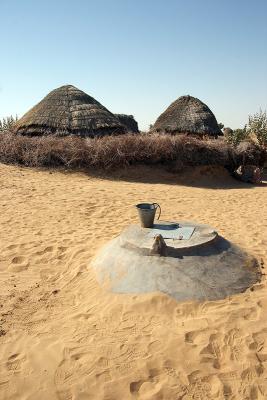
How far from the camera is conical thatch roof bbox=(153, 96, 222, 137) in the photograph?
16531mm

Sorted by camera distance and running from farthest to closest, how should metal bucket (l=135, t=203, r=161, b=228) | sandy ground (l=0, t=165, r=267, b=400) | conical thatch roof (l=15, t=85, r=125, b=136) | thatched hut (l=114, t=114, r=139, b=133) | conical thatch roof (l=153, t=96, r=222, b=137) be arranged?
thatched hut (l=114, t=114, r=139, b=133)
conical thatch roof (l=153, t=96, r=222, b=137)
conical thatch roof (l=15, t=85, r=125, b=136)
metal bucket (l=135, t=203, r=161, b=228)
sandy ground (l=0, t=165, r=267, b=400)

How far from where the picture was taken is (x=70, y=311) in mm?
3869

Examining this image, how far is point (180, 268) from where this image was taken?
407 centimetres

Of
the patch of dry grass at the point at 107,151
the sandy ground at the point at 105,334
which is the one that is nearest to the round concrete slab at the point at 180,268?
the sandy ground at the point at 105,334

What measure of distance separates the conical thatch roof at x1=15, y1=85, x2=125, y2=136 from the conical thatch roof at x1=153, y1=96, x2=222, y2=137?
12.1 ft

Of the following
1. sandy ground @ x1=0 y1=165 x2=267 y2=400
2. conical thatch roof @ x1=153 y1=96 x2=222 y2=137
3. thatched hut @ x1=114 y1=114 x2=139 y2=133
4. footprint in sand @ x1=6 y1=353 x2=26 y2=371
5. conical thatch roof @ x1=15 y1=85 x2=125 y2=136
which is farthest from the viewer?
thatched hut @ x1=114 y1=114 x2=139 y2=133

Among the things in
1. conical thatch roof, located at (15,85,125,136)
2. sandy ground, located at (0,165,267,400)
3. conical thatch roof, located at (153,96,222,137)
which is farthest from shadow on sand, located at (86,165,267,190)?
sandy ground, located at (0,165,267,400)

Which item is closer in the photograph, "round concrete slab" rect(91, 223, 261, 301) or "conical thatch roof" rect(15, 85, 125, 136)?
"round concrete slab" rect(91, 223, 261, 301)

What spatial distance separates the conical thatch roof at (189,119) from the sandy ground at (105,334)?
1100 centimetres

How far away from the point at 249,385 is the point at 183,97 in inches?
654

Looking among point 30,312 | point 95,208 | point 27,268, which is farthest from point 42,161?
point 30,312

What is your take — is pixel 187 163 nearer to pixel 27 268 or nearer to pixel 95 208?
pixel 95 208

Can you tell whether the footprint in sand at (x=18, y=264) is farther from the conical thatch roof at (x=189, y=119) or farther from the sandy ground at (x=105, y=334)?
the conical thatch roof at (x=189, y=119)

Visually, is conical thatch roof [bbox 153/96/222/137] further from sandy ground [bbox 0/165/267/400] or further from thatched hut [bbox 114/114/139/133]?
sandy ground [bbox 0/165/267/400]
